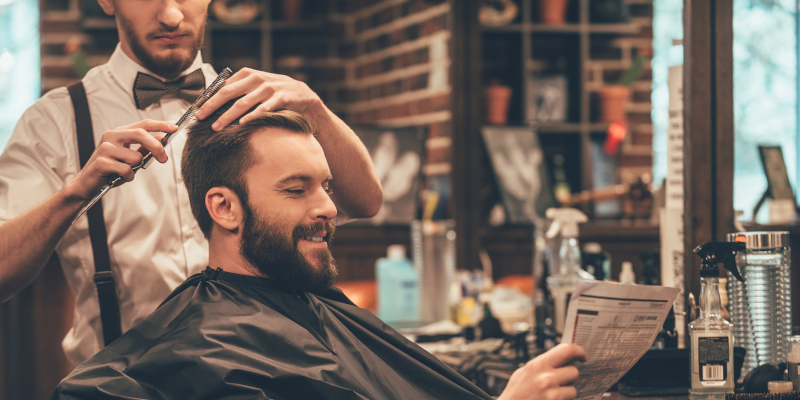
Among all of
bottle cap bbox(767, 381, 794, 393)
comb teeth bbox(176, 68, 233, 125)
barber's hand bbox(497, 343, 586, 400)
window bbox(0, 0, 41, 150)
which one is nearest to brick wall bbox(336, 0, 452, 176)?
window bbox(0, 0, 41, 150)

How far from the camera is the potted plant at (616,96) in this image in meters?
3.65

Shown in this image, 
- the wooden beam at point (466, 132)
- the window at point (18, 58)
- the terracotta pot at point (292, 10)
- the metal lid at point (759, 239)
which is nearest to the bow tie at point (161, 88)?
the metal lid at point (759, 239)

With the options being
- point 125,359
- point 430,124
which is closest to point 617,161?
point 430,124

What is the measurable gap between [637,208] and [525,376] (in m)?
2.56

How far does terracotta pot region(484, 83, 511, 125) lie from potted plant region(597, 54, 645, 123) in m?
0.49

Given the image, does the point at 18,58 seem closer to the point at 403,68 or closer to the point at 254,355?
the point at 403,68

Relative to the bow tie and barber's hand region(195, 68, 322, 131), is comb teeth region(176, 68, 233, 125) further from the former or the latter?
the bow tie

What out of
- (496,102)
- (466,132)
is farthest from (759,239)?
(496,102)

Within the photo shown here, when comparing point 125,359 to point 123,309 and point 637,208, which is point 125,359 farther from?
point 637,208

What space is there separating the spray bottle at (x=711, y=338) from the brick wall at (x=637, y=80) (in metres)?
2.45

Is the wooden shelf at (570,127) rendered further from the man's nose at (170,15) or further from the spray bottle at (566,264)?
the man's nose at (170,15)

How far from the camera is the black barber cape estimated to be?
3.66ft

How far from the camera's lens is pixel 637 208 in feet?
11.5

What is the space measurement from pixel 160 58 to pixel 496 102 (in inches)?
84.0
